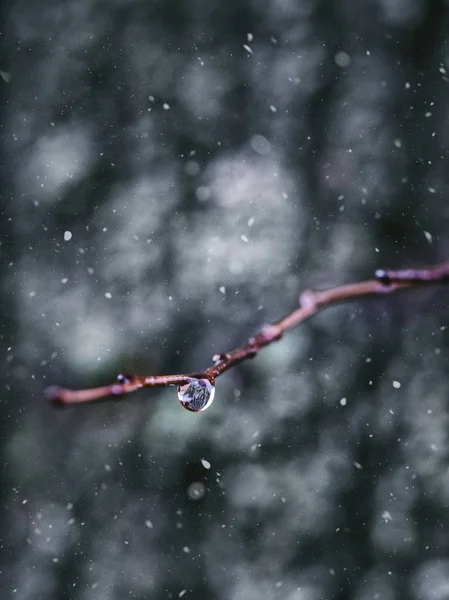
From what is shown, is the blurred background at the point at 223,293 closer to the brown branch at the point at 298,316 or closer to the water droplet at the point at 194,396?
the water droplet at the point at 194,396

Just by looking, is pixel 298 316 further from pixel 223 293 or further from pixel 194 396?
pixel 223 293

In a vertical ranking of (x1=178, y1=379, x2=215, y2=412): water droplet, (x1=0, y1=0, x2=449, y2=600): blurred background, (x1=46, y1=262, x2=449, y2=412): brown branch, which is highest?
(x1=46, y1=262, x2=449, y2=412): brown branch

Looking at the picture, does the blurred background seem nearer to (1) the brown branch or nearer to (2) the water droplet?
(2) the water droplet

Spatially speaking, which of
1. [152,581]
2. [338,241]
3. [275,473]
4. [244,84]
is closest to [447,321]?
[338,241]

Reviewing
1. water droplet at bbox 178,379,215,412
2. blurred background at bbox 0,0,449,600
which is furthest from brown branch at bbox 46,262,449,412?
blurred background at bbox 0,0,449,600

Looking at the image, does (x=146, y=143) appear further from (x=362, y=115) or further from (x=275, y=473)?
(x=275, y=473)

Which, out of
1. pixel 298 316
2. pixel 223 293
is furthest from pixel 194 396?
pixel 223 293

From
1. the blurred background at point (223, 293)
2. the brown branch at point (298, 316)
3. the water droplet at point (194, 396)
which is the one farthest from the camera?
the blurred background at point (223, 293)

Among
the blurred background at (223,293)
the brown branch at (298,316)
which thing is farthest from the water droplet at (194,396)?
the blurred background at (223,293)
